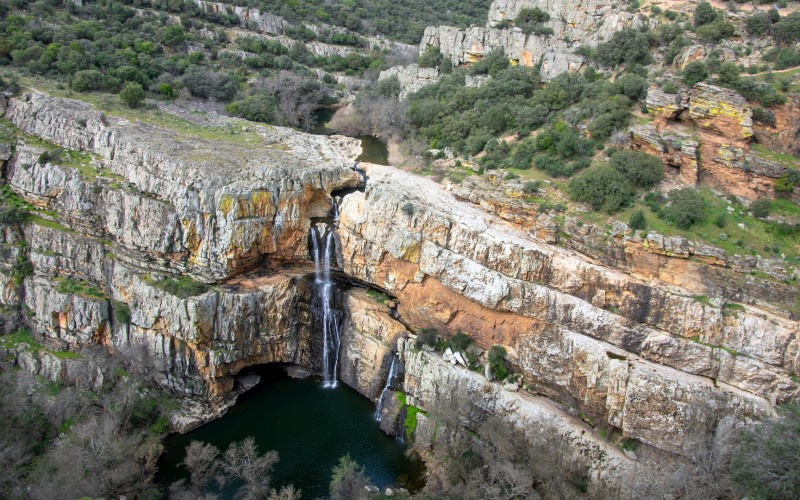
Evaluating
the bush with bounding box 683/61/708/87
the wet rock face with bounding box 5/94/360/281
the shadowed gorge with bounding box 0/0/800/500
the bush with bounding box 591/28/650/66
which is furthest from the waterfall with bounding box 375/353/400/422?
the bush with bounding box 591/28/650/66

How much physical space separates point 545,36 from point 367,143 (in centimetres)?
1632

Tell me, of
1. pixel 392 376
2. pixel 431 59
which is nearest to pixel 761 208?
pixel 392 376

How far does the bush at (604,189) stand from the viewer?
25.7 m

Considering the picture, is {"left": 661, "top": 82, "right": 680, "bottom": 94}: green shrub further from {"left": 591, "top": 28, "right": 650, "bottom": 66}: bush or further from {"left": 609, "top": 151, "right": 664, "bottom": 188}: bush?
{"left": 591, "top": 28, "right": 650, "bottom": 66}: bush

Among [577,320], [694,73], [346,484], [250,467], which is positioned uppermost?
[694,73]

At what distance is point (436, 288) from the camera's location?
26938 mm

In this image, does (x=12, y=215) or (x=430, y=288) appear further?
(x=12, y=215)

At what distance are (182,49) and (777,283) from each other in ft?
159

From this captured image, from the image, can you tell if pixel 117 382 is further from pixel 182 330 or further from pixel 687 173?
pixel 687 173

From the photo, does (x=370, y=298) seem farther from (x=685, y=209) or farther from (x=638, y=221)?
(x=685, y=209)

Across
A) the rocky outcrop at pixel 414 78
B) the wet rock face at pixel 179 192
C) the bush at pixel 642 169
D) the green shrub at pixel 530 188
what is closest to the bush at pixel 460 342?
the green shrub at pixel 530 188

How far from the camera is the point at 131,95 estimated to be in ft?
114

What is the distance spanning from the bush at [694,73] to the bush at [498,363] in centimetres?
1679

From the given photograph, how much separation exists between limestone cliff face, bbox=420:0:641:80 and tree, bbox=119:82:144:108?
2732 centimetres
